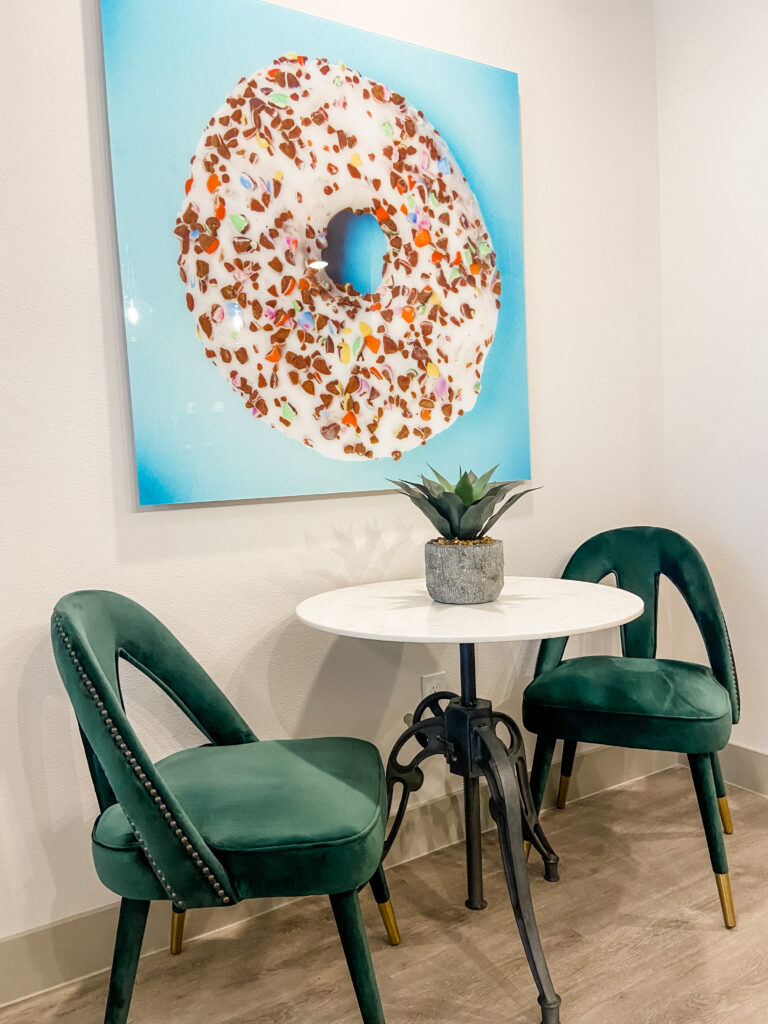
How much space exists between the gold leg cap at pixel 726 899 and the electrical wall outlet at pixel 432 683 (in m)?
0.78

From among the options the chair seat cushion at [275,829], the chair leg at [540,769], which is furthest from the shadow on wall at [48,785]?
the chair leg at [540,769]

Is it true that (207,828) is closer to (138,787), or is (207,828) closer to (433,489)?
(138,787)

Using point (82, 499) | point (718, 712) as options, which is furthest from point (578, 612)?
point (82, 499)

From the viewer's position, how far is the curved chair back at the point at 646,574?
6.82 ft

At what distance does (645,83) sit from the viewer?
8.33ft

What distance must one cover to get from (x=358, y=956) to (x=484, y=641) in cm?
54

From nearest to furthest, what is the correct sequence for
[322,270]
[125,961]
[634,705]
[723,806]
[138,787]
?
[138,787]
[125,961]
[634,705]
[322,270]
[723,806]

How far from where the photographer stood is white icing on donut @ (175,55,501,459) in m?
1.83

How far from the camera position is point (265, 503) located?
1922 millimetres

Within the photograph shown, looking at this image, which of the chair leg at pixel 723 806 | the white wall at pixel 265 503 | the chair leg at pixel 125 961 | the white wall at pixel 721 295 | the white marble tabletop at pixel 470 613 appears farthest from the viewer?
the white wall at pixel 721 295

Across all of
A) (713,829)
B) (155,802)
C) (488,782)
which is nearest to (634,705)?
(713,829)

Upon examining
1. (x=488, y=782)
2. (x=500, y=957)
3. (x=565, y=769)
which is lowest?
(x=500, y=957)

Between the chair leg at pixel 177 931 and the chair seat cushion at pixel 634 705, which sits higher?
the chair seat cushion at pixel 634 705

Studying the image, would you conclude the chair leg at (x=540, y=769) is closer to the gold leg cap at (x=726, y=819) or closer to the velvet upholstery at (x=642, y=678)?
the velvet upholstery at (x=642, y=678)
